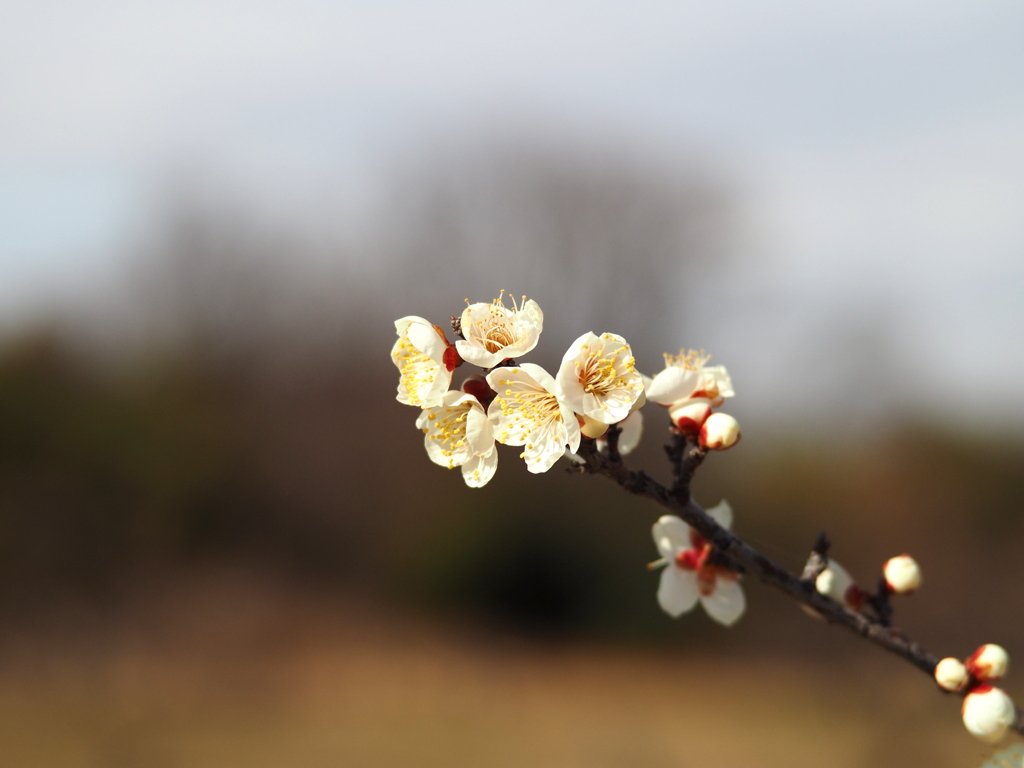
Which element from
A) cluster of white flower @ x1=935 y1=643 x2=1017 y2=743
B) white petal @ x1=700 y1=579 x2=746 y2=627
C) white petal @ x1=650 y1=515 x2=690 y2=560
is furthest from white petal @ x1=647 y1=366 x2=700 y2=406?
cluster of white flower @ x1=935 y1=643 x2=1017 y2=743

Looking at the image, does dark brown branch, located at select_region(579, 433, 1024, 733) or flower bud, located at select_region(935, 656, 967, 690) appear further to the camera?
flower bud, located at select_region(935, 656, 967, 690)

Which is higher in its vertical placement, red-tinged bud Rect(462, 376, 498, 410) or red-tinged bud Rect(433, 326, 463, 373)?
red-tinged bud Rect(433, 326, 463, 373)

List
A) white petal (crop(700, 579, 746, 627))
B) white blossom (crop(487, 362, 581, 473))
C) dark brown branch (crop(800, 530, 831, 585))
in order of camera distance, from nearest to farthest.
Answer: white blossom (crop(487, 362, 581, 473))
dark brown branch (crop(800, 530, 831, 585))
white petal (crop(700, 579, 746, 627))

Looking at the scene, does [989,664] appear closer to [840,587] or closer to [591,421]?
[840,587]

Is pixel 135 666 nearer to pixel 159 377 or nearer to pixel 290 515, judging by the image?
pixel 290 515

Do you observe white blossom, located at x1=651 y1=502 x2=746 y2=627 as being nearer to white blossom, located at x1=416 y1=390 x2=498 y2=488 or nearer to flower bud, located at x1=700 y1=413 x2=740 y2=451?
flower bud, located at x1=700 y1=413 x2=740 y2=451

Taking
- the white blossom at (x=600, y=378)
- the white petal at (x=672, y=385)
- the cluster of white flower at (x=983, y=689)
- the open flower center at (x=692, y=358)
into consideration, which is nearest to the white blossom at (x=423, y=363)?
the white blossom at (x=600, y=378)

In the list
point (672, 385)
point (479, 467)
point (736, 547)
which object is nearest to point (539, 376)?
point (479, 467)
